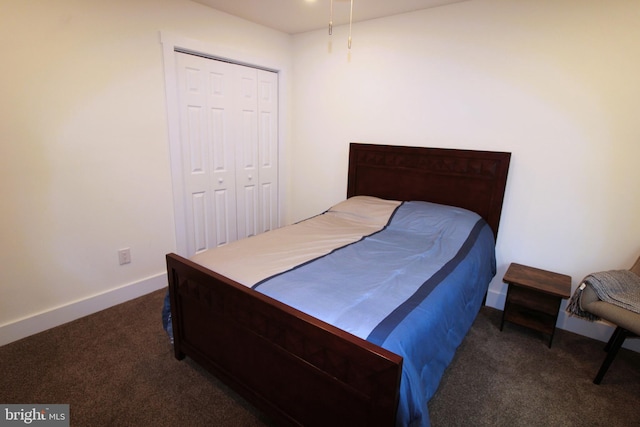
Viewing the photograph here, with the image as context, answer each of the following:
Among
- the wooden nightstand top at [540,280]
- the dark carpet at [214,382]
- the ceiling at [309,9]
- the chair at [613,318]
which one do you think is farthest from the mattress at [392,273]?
the ceiling at [309,9]

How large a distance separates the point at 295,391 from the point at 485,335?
5.29 ft

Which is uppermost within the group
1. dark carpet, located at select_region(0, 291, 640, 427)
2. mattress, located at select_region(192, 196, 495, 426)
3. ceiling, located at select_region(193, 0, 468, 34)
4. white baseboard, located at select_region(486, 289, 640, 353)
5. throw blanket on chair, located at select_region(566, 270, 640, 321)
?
ceiling, located at select_region(193, 0, 468, 34)

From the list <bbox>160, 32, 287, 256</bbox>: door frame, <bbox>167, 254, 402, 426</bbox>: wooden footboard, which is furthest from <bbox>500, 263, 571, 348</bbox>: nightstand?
<bbox>160, 32, 287, 256</bbox>: door frame

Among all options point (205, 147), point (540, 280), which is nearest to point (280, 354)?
point (540, 280)

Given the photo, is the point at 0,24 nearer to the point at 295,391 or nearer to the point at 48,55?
the point at 48,55

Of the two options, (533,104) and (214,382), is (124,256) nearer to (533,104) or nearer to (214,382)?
(214,382)

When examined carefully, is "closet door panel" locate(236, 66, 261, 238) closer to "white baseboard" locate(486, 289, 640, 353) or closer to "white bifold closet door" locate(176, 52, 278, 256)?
"white bifold closet door" locate(176, 52, 278, 256)

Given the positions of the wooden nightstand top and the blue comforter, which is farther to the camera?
the wooden nightstand top

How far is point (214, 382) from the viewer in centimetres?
178

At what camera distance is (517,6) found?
2.20 metres

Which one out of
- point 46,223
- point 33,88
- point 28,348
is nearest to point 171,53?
point 33,88

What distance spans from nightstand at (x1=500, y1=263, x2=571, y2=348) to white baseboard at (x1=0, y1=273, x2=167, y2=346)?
9.22 feet

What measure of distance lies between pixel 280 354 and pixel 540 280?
1.93 metres

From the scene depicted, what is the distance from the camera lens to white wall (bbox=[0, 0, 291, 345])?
1.89 meters
